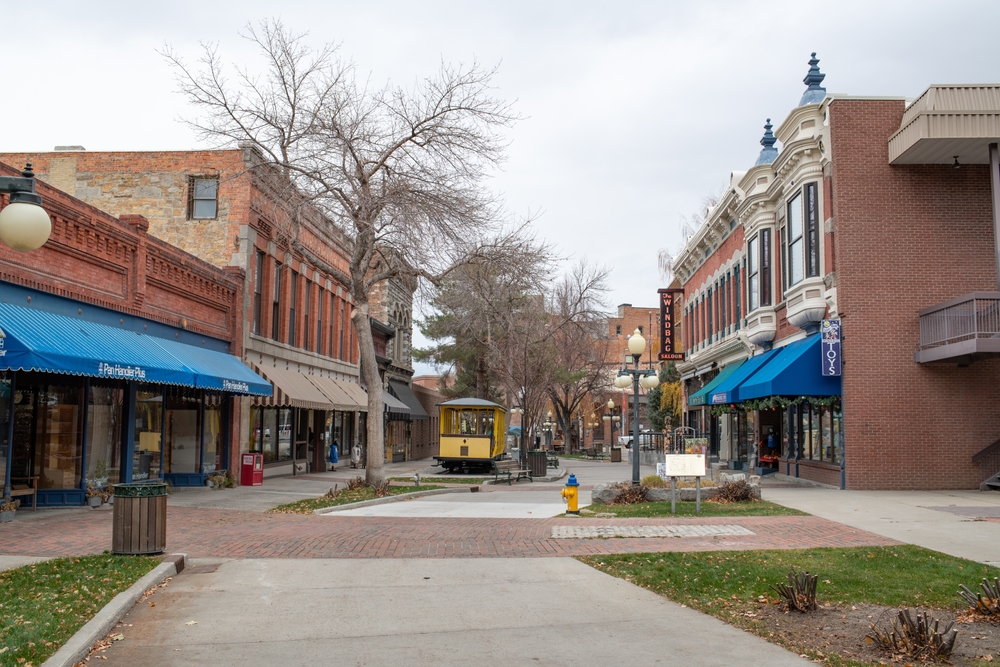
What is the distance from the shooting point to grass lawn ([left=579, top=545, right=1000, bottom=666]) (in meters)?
8.12

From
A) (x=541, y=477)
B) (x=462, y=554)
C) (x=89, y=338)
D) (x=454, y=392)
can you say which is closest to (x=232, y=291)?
(x=89, y=338)

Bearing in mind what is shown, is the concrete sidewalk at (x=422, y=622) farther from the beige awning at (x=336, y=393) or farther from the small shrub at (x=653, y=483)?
the beige awning at (x=336, y=393)

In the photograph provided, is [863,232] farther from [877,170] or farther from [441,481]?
[441,481]

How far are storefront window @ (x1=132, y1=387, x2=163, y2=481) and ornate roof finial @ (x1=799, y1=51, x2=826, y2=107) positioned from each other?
742 inches

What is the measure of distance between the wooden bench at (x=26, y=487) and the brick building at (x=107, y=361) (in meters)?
0.03

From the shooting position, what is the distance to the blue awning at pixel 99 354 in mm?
13320

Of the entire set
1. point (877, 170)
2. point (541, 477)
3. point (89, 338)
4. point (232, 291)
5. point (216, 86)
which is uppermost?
point (216, 86)

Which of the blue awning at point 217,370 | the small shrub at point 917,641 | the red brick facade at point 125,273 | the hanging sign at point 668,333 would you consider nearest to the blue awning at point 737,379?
the hanging sign at point 668,333

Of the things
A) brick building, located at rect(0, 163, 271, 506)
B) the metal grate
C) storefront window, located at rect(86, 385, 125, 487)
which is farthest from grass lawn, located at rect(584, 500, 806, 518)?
storefront window, located at rect(86, 385, 125, 487)

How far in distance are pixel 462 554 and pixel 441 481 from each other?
1619 centimetres

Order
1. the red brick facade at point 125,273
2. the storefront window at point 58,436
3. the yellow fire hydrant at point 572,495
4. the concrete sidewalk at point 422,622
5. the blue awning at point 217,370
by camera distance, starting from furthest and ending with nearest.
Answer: the blue awning at point 217,370 < the storefront window at point 58,436 < the yellow fire hydrant at point 572,495 < the red brick facade at point 125,273 < the concrete sidewalk at point 422,622

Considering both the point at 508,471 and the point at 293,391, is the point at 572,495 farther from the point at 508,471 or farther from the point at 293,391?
the point at 293,391

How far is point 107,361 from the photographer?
15.4 m

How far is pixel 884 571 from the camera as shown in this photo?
9.58m
